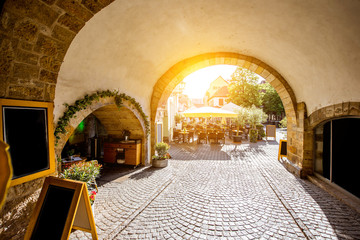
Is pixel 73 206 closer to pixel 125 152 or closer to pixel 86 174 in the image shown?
pixel 86 174

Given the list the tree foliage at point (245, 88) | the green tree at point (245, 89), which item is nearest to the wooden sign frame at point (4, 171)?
the tree foliage at point (245, 88)

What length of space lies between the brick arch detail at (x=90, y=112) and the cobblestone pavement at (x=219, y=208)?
3.89ft

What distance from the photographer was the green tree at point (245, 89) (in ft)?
74.0

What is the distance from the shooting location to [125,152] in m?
6.08

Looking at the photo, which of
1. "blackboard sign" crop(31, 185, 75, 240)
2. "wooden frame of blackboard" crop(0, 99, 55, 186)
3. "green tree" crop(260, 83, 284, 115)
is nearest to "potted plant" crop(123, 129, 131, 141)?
"wooden frame of blackboard" crop(0, 99, 55, 186)

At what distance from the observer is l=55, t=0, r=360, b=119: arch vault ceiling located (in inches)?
118

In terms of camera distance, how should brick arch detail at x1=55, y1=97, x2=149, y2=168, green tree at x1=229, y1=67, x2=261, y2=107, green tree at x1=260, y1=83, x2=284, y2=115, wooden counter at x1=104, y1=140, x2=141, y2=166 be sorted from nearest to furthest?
1. brick arch detail at x1=55, y1=97, x2=149, y2=168
2. wooden counter at x1=104, y1=140, x2=141, y2=166
3. green tree at x1=229, y1=67, x2=261, y2=107
4. green tree at x1=260, y1=83, x2=284, y2=115

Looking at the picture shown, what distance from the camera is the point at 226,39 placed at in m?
4.98

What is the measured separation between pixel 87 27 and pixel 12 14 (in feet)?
5.00

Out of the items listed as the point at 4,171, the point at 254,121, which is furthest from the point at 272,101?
the point at 4,171

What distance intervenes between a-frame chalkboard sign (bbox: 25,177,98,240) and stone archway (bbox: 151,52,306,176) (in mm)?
4642

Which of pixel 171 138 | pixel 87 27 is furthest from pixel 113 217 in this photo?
pixel 171 138

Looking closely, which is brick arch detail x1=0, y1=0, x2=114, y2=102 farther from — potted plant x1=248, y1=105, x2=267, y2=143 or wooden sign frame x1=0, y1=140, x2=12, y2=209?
potted plant x1=248, y1=105, x2=267, y2=143

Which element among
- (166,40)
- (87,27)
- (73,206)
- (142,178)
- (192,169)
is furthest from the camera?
(192,169)
